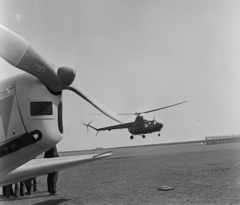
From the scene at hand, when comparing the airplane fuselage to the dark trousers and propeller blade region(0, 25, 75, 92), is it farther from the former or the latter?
the dark trousers

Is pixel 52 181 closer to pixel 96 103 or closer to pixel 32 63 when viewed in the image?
pixel 96 103

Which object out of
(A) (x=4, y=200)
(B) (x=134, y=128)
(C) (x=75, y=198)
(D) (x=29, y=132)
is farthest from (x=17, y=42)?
(B) (x=134, y=128)

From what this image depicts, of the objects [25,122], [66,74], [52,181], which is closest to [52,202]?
[52,181]

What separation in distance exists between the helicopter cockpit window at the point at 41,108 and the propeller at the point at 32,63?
0.35 m

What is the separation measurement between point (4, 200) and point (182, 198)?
5467 mm

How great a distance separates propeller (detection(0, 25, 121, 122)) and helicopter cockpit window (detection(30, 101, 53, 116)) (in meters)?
0.35

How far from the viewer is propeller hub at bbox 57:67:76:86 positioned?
5.23m

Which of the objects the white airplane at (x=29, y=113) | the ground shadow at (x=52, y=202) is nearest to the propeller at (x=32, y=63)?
the white airplane at (x=29, y=113)

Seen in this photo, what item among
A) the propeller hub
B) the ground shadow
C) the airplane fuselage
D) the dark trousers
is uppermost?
the propeller hub

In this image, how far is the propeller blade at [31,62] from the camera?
458 cm

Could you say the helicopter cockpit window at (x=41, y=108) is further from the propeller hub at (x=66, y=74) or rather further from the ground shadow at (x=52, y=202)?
the ground shadow at (x=52, y=202)

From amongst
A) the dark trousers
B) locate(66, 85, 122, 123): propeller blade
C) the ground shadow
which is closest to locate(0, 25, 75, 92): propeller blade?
locate(66, 85, 122, 123): propeller blade

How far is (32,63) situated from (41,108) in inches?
36.5

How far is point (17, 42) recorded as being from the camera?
4.65 m
